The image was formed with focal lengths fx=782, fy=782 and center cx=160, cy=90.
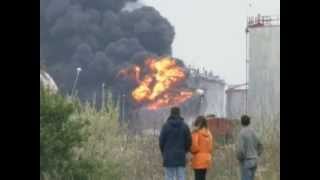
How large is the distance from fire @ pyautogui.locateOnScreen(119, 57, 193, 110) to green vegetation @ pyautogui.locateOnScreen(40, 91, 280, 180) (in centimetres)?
1010

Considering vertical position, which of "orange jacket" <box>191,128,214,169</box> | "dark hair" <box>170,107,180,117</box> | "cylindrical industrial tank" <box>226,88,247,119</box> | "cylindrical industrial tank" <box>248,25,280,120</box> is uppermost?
"cylindrical industrial tank" <box>248,25,280,120</box>

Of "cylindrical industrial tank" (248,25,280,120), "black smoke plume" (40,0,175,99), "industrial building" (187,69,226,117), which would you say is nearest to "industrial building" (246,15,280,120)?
"cylindrical industrial tank" (248,25,280,120)

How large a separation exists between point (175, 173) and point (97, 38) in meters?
40.1

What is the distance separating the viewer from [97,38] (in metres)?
51.9

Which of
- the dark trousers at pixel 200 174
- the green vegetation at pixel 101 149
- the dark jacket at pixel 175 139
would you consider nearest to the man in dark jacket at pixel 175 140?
the dark jacket at pixel 175 139

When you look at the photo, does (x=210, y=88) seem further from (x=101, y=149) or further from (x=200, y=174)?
(x=200, y=174)

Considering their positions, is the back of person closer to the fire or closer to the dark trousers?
the dark trousers

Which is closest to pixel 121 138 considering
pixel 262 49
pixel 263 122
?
pixel 263 122

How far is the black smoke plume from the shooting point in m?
47.6

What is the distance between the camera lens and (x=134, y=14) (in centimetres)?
5312

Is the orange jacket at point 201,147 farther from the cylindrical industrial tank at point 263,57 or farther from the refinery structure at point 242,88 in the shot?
the cylindrical industrial tank at point 263,57

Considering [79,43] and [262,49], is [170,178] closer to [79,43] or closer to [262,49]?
[262,49]

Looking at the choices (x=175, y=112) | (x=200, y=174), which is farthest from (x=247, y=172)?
(x=175, y=112)

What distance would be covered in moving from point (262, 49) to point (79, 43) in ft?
71.0
